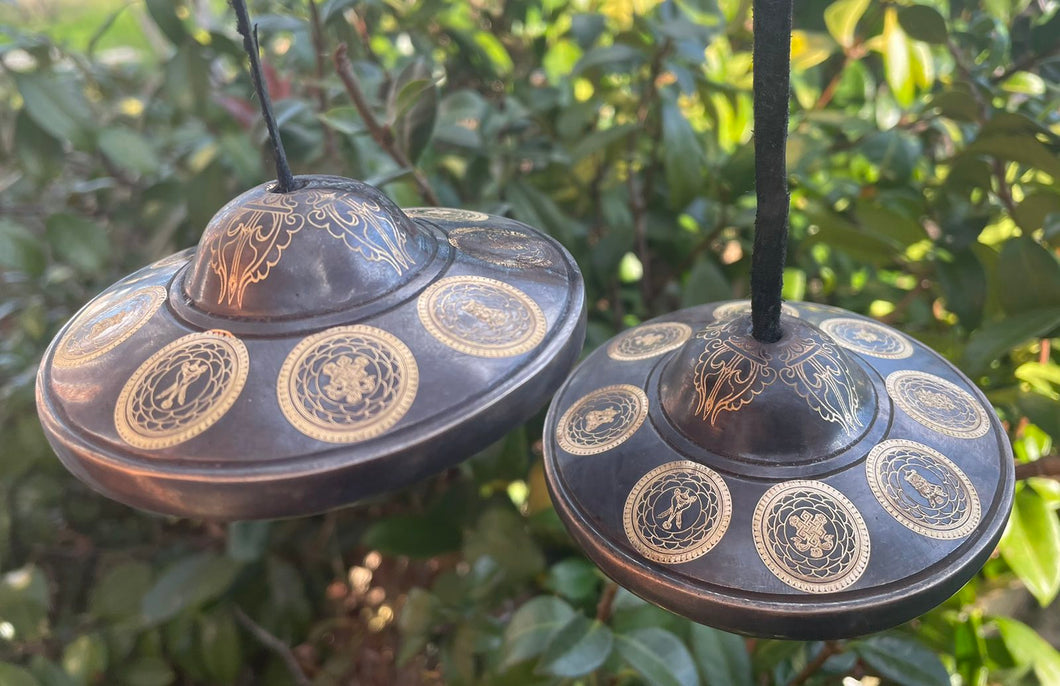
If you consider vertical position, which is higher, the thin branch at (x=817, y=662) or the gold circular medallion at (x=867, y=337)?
the gold circular medallion at (x=867, y=337)

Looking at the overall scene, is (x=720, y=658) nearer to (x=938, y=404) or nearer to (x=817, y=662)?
(x=817, y=662)

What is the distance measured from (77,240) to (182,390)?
1230 millimetres

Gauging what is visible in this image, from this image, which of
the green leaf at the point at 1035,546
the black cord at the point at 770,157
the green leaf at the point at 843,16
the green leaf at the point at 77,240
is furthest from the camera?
the green leaf at the point at 77,240

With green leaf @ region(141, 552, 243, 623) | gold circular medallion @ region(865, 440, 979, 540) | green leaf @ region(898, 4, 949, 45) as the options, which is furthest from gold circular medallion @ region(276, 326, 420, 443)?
green leaf @ region(141, 552, 243, 623)

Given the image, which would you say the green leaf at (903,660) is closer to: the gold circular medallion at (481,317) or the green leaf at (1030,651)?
the green leaf at (1030,651)

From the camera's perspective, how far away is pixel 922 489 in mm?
537

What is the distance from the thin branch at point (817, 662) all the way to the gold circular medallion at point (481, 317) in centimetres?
61

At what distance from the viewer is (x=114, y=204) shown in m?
1.80

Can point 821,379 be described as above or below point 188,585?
above

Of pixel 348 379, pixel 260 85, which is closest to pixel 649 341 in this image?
pixel 348 379

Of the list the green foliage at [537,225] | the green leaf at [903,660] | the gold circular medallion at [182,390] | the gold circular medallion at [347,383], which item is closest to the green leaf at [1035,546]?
the green foliage at [537,225]

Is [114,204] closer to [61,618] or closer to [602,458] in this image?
[61,618]

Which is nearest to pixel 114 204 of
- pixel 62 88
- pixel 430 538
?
pixel 62 88

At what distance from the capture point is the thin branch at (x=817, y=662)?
2.86 ft
